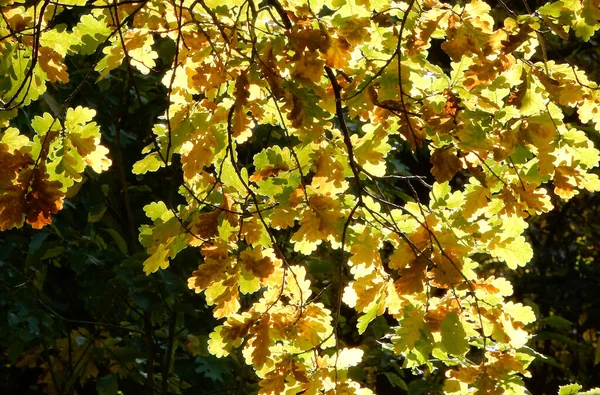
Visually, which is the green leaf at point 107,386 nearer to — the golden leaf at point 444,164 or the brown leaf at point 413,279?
the brown leaf at point 413,279

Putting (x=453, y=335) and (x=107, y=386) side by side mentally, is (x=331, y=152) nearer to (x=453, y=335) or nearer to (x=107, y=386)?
(x=453, y=335)

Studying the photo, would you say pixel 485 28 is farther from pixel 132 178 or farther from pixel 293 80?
pixel 132 178

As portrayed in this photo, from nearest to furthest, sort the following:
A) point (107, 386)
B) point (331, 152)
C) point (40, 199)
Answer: point (40, 199) → point (331, 152) → point (107, 386)

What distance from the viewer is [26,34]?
5.88 ft

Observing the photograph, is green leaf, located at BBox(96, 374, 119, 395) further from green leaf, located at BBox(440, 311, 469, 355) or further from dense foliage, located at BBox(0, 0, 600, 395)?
green leaf, located at BBox(440, 311, 469, 355)

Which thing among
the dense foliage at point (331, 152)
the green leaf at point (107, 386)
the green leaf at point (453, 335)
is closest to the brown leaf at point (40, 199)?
A: the dense foliage at point (331, 152)

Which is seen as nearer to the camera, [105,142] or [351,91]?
[351,91]

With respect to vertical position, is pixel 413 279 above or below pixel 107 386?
below

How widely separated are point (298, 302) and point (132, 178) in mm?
2580

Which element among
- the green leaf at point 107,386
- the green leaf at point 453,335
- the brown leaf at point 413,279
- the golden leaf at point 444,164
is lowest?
the green leaf at point 453,335

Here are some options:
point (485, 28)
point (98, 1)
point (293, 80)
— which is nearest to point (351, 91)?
point (293, 80)

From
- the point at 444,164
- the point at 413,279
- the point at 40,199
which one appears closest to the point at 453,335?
the point at 413,279

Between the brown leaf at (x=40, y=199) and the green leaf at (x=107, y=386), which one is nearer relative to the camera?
the brown leaf at (x=40, y=199)

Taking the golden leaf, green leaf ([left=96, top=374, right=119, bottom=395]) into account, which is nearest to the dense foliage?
the golden leaf
